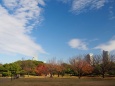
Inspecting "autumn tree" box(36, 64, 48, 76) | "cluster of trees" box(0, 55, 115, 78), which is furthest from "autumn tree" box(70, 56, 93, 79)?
"autumn tree" box(36, 64, 48, 76)

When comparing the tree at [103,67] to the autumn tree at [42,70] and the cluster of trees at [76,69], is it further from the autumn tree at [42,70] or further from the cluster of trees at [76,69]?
the autumn tree at [42,70]

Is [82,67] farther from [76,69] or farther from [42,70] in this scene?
[42,70]

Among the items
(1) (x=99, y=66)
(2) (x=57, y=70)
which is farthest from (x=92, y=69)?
(2) (x=57, y=70)

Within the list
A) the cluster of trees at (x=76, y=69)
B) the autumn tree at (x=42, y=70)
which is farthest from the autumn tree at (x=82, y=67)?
the autumn tree at (x=42, y=70)

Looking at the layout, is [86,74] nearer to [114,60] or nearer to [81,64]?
[81,64]

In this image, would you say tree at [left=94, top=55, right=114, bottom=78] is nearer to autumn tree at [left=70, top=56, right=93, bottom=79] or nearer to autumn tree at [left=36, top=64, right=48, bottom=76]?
autumn tree at [left=70, top=56, right=93, bottom=79]

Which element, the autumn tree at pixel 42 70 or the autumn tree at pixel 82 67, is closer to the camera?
the autumn tree at pixel 82 67

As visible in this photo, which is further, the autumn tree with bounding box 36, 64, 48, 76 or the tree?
the autumn tree with bounding box 36, 64, 48, 76

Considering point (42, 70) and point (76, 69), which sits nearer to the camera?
point (76, 69)

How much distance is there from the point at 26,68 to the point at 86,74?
26.4 m

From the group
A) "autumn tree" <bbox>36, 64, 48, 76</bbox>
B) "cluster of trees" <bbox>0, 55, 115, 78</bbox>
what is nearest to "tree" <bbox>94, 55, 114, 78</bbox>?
"cluster of trees" <bbox>0, 55, 115, 78</bbox>

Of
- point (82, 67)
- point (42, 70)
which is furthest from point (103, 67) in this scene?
point (42, 70)

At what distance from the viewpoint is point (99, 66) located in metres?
77.9

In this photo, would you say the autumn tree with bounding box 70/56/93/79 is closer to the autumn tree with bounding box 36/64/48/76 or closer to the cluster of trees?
the cluster of trees
